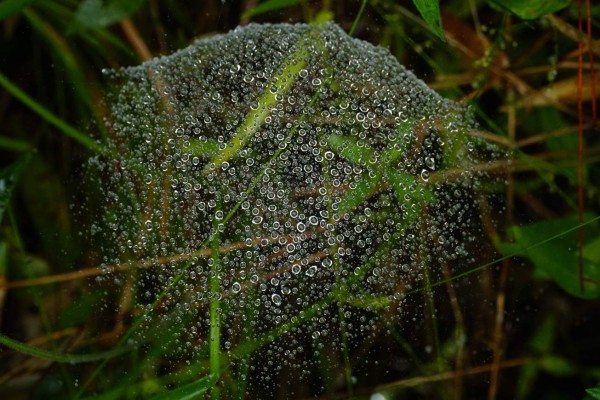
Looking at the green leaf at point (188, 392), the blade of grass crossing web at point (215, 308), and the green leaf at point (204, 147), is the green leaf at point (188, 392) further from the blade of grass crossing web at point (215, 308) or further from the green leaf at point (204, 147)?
the green leaf at point (204, 147)

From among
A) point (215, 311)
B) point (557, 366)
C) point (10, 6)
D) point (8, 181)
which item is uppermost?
point (10, 6)

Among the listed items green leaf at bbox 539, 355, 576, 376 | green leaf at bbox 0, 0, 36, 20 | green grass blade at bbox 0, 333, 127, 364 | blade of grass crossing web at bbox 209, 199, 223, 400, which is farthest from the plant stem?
green leaf at bbox 539, 355, 576, 376

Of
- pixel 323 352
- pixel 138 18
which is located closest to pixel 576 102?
pixel 323 352

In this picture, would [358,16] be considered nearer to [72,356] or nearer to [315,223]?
[315,223]

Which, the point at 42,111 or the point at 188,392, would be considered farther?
the point at 42,111

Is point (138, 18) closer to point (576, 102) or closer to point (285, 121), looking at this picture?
point (285, 121)

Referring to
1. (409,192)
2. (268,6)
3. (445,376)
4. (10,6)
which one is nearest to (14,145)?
(10,6)
